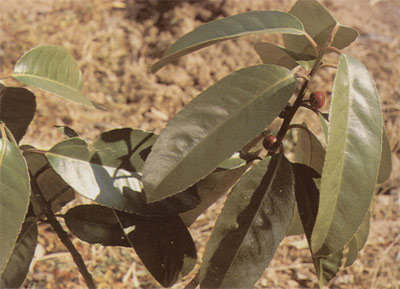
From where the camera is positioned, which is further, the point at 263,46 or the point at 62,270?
the point at 62,270

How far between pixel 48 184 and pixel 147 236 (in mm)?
322

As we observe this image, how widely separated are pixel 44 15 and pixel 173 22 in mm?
827

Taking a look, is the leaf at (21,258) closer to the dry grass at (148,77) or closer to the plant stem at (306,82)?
the plant stem at (306,82)

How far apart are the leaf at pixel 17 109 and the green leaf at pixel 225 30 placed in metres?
0.37

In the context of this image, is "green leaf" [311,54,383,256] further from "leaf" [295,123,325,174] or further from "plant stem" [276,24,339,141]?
"leaf" [295,123,325,174]

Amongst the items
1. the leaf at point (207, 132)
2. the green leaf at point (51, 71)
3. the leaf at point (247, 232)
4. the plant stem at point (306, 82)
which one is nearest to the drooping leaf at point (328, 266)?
the leaf at point (247, 232)

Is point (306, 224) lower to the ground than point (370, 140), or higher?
lower

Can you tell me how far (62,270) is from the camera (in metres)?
1.88

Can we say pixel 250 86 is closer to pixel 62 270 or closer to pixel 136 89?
pixel 62 270

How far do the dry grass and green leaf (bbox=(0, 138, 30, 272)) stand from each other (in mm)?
1073

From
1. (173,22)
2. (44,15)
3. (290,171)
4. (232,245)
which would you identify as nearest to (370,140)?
(290,171)

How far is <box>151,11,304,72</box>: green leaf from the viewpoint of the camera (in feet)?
2.64

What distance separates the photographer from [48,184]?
48.0 inches

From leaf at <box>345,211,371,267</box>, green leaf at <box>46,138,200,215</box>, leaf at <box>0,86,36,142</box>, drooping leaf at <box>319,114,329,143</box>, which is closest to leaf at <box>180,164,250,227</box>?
green leaf at <box>46,138,200,215</box>
